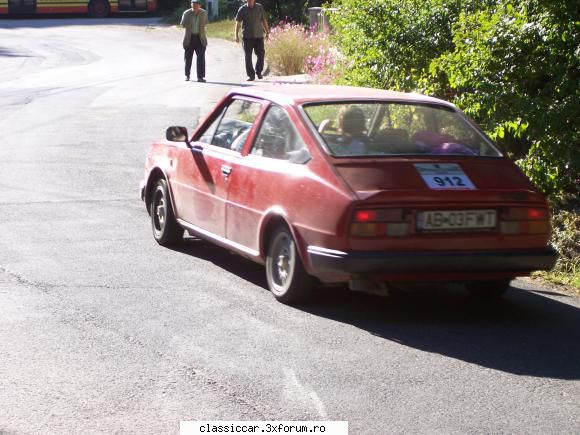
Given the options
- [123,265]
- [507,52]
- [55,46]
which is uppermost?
[507,52]

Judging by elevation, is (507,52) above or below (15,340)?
Answer: above

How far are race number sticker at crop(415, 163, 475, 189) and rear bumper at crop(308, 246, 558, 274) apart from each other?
0.44 metres

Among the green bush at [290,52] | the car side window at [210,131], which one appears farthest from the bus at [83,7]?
the car side window at [210,131]

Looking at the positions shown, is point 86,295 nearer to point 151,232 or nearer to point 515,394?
point 151,232

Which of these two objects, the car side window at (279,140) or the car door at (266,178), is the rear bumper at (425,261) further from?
the car side window at (279,140)

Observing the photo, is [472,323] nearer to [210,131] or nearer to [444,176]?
[444,176]

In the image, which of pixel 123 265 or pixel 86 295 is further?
pixel 123 265

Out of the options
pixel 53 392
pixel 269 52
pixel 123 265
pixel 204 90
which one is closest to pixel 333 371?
A: pixel 53 392

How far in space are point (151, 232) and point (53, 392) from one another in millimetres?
4963

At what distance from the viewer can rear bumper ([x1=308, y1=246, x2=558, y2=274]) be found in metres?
7.28

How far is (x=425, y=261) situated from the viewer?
7.34 m

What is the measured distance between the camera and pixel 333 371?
6.34m

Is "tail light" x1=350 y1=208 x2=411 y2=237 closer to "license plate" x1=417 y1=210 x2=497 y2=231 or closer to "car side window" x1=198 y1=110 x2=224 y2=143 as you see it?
"license plate" x1=417 y1=210 x2=497 y2=231

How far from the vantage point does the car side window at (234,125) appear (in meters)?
8.92
